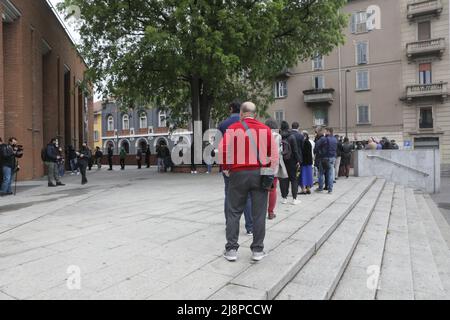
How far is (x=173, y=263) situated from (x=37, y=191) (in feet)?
31.2

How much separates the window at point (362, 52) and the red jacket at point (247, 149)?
116 ft

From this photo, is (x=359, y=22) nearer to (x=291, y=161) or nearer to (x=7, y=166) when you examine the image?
(x=291, y=161)

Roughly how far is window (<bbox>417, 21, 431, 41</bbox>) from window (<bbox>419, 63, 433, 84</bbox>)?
8.49 ft

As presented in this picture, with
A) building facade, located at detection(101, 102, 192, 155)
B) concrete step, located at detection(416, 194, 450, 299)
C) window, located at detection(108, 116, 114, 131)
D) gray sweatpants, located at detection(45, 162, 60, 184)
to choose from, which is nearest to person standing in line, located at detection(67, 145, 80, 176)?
gray sweatpants, located at detection(45, 162, 60, 184)

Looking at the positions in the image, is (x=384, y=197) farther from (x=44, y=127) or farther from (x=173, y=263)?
(x=44, y=127)

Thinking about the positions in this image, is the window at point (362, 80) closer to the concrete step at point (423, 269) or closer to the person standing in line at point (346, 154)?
the person standing in line at point (346, 154)

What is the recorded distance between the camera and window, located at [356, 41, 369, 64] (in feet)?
115

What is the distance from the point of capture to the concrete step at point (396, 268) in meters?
3.69

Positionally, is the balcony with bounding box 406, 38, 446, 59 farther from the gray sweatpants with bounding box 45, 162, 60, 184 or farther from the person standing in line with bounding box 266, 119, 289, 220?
the gray sweatpants with bounding box 45, 162, 60, 184

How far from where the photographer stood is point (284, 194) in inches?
315

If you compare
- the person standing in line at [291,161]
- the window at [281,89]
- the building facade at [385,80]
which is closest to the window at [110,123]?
the window at [281,89]

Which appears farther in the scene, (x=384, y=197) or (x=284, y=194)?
(x=384, y=197)
